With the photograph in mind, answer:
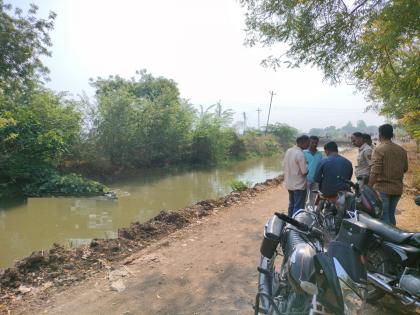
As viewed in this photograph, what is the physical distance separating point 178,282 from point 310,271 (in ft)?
9.58

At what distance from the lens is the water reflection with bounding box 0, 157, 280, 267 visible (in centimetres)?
928

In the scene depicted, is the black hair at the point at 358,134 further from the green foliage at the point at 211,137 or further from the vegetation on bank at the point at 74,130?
the green foliage at the point at 211,137

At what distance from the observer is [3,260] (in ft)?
25.5

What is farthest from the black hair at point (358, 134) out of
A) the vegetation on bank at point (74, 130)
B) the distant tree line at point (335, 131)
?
the distant tree line at point (335, 131)

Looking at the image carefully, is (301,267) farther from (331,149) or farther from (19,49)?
(19,49)

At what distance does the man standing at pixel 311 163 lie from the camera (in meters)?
6.59

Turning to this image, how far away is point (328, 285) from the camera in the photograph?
2.06 meters

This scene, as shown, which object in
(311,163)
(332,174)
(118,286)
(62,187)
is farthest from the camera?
(62,187)

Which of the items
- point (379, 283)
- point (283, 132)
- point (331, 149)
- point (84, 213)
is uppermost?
point (283, 132)

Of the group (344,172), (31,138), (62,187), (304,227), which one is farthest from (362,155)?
(31,138)

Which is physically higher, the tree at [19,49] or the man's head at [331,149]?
the tree at [19,49]

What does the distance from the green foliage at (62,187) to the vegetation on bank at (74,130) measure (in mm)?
37

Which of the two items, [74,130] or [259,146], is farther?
[259,146]

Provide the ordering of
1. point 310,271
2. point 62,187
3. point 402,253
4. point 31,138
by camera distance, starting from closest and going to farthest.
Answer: point 310,271 < point 402,253 < point 62,187 < point 31,138
